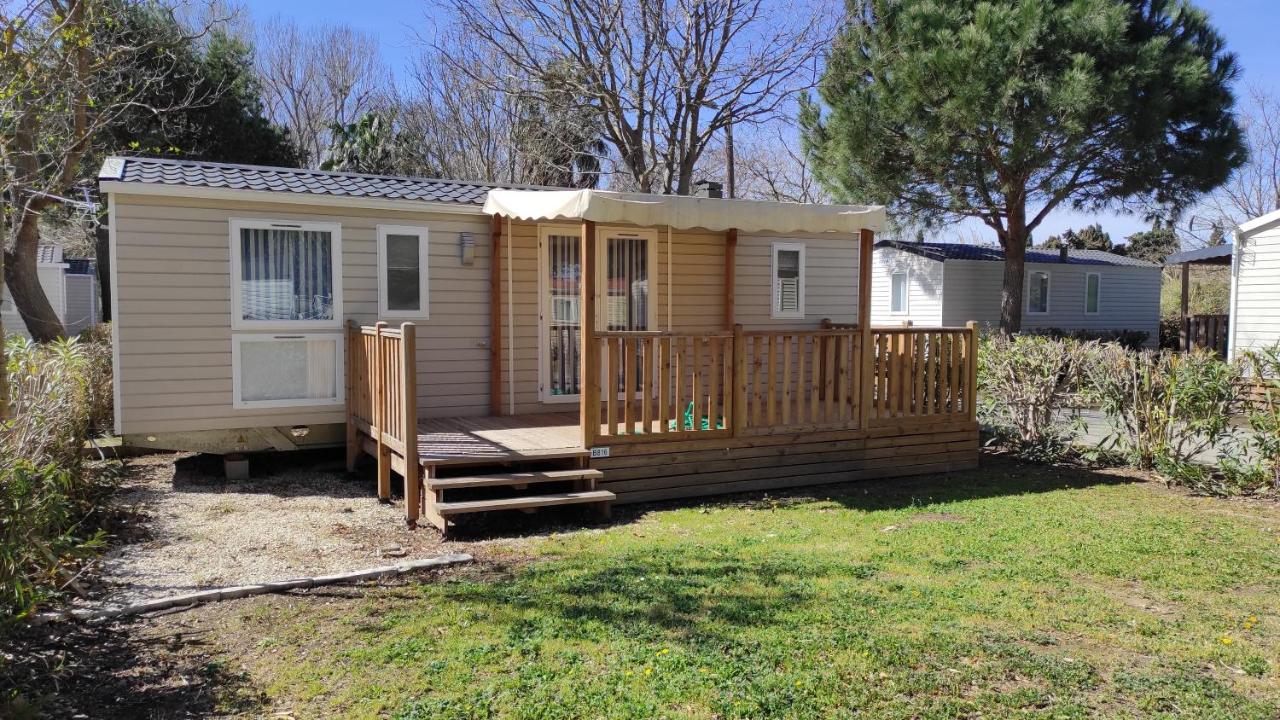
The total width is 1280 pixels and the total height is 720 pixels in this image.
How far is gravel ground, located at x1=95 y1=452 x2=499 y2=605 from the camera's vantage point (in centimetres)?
486

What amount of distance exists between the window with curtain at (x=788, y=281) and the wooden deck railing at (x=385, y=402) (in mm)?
4477

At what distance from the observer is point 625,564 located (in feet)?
16.4

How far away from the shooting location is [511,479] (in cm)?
610

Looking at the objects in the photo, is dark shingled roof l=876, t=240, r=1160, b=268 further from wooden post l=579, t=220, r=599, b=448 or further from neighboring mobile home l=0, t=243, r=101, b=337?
neighboring mobile home l=0, t=243, r=101, b=337

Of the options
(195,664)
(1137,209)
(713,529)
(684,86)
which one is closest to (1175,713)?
(713,529)

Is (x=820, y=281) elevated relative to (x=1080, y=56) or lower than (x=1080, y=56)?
lower

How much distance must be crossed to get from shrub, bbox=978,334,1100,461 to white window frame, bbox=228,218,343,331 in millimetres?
6716

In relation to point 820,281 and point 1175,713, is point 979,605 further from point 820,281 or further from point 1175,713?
point 820,281

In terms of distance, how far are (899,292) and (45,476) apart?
19780 mm

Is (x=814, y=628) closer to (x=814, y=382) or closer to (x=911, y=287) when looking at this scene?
(x=814, y=382)

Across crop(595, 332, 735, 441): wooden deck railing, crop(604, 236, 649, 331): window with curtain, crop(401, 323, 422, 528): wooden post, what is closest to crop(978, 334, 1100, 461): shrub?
crop(595, 332, 735, 441): wooden deck railing

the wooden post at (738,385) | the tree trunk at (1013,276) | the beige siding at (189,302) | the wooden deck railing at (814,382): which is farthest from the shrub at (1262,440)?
the tree trunk at (1013,276)

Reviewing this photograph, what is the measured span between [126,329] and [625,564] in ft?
15.7

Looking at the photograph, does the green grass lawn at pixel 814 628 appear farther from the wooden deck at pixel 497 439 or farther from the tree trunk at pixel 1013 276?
the tree trunk at pixel 1013 276
